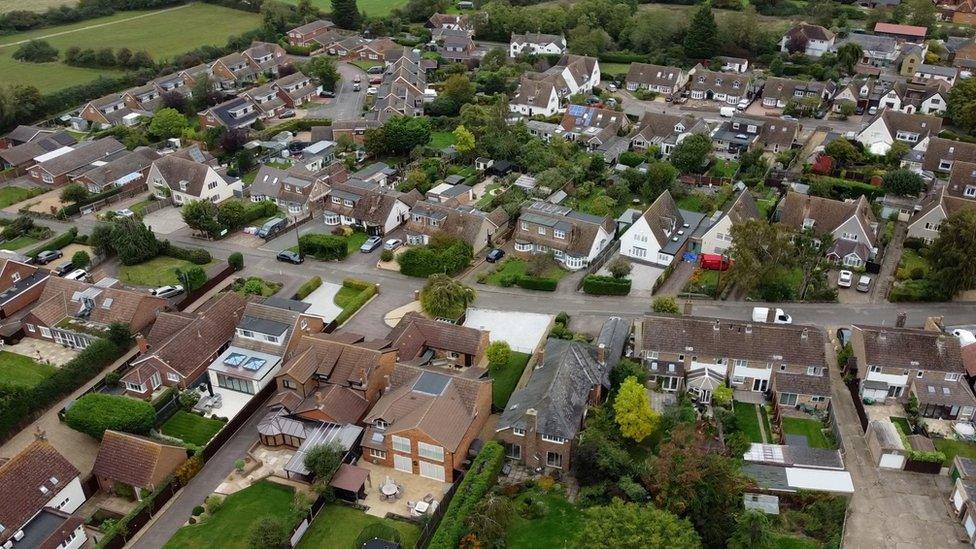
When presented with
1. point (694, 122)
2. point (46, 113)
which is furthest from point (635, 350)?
point (46, 113)

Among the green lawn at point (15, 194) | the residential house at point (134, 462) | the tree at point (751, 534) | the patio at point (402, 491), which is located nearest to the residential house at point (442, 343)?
the patio at point (402, 491)

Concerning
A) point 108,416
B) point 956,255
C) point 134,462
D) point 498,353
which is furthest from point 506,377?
point 956,255

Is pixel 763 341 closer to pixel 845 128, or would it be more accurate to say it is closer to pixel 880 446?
pixel 880 446

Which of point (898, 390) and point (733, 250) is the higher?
point (733, 250)

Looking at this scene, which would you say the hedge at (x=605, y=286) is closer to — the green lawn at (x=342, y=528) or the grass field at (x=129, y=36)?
the green lawn at (x=342, y=528)

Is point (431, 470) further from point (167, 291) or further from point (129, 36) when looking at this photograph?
point (129, 36)

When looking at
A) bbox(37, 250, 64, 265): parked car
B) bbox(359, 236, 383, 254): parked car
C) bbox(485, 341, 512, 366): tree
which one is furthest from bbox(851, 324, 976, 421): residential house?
bbox(37, 250, 64, 265): parked car

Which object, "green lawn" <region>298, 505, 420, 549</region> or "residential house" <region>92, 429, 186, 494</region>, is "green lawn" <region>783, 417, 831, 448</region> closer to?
"green lawn" <region>298, 505, 420, 549</region>
